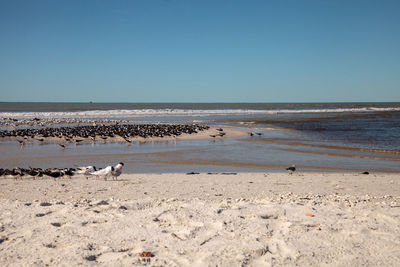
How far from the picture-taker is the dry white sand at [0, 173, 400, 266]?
13.1 feet

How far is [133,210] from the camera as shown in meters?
5.86

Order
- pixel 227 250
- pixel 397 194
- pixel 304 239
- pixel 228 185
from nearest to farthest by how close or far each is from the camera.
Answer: pixel 227 250 < pixel 304 239 < pixel 397 194 < pixel 228 185

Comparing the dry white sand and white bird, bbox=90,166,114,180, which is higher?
the dry white sand

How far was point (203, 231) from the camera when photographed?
4.81m

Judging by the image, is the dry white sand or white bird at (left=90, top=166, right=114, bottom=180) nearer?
the dry white sand

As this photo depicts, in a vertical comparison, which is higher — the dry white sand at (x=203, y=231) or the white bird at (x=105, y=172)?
the dry white sand at (x=203, y=231)

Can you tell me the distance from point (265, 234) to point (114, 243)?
1.97m

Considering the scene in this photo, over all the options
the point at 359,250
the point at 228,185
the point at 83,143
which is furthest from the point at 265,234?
the point at 83,143

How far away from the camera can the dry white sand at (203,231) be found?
4.00 metres

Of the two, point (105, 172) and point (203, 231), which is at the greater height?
point (203, 231)

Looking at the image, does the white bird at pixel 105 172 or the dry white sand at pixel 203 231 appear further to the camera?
the white bird at pixel 105 172

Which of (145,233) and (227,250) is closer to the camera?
(227,250)

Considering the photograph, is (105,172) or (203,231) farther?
(105,172)

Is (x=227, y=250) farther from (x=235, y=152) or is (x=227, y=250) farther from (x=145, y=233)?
(x=235, y=152)
